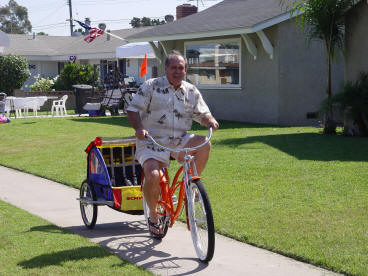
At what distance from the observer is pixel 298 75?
698 inches

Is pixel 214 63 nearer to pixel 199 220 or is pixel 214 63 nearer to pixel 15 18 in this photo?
pixel 199 220

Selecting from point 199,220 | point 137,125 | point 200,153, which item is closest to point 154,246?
point 199,220

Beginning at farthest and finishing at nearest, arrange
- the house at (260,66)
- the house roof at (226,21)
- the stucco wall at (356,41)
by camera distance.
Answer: the house at (260,66) < the house roof at (226,21) < the stucco wall at (356,41)

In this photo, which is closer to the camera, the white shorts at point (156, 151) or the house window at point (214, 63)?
the white shorts at point (156, 151)

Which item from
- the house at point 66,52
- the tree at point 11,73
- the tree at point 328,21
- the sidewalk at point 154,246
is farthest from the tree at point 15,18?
the sidewalk at point 154,246

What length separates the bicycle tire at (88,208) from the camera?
Result: 6.57 m

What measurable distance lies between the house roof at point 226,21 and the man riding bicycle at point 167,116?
459 inches

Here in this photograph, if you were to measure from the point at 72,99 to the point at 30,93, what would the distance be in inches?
73.9

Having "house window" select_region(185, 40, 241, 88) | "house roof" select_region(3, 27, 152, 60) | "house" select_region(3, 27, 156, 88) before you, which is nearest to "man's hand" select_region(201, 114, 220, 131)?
"house window" select_region(185, 40, 241, 88)

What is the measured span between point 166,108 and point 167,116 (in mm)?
70

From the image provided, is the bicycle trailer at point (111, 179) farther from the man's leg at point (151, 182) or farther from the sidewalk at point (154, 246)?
the man's leg at point (151, 182)

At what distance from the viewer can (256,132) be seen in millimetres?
15086

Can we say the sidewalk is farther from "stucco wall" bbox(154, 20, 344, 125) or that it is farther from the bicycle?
"stucco wall" bbox(154, 20, 344, 125)

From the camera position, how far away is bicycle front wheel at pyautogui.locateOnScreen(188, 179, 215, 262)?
16.9 feet
